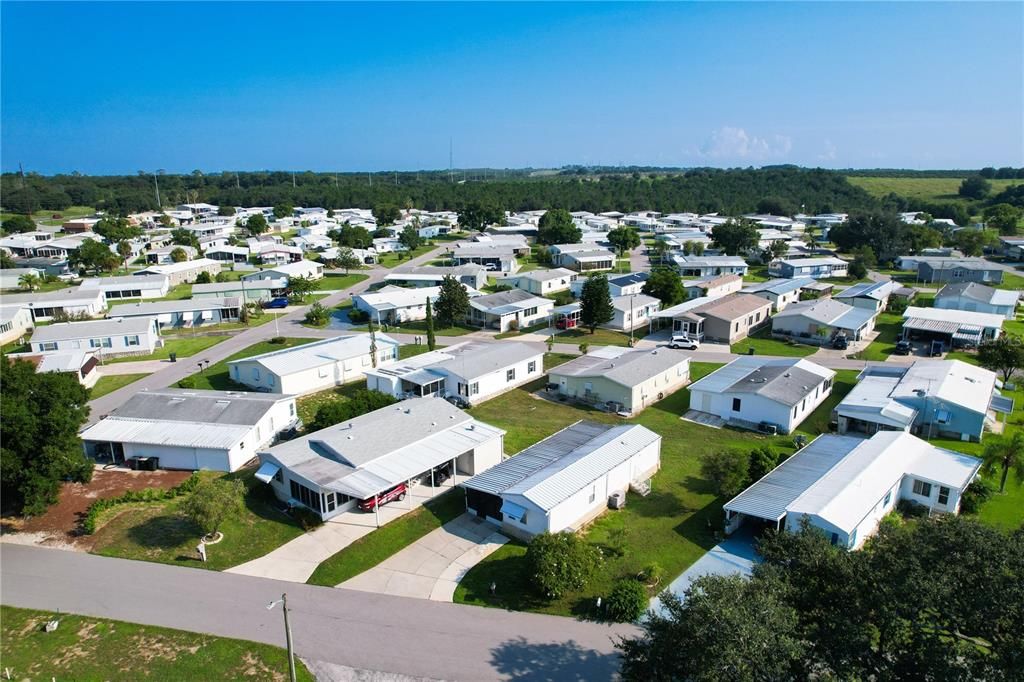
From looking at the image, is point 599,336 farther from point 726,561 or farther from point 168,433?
point 168,433

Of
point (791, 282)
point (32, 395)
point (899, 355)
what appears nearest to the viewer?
point (32, 395)

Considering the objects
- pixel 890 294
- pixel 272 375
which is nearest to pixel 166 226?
pixel 272 375

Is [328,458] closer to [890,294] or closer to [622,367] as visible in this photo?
[622,367]

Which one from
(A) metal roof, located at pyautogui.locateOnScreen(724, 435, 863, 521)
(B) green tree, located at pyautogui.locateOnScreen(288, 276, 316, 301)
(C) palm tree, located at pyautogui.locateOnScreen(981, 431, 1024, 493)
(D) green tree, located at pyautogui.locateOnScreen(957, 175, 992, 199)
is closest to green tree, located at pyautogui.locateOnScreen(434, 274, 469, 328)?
(B) green tree, located at pyautogui.locateOnScreen(288, 276, 316, 301)

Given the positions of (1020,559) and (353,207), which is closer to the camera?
(1020,559)

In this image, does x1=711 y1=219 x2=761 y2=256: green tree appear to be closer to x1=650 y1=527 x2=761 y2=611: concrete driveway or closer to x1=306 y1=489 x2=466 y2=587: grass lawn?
x1=650 y1=527 x2=761 y2=611: concrete driveway

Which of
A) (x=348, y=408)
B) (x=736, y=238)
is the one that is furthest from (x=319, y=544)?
(x=736, y=238)

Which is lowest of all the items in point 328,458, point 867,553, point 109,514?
point 109,514
